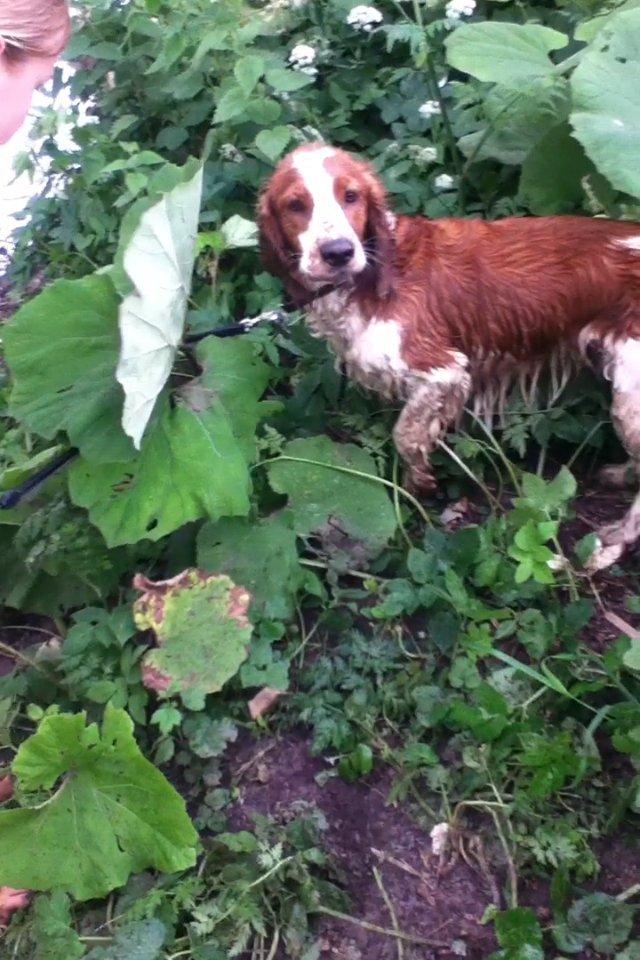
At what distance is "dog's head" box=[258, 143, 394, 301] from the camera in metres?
2.32

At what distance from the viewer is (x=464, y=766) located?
2002 millimetres

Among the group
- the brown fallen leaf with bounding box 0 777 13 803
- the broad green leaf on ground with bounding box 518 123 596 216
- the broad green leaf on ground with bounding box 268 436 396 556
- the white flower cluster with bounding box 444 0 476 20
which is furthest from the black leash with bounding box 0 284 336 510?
the white flower cluster with bounding box 444 0 476 20

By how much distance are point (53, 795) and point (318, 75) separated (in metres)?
2.96

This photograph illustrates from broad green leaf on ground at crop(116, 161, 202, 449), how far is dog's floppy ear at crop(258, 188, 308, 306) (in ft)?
1.50

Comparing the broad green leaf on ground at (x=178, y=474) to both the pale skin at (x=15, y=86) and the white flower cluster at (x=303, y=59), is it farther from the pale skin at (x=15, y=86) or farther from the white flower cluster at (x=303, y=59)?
the white flower cluster at (x=303, y=59)

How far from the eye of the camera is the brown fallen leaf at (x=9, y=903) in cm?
194

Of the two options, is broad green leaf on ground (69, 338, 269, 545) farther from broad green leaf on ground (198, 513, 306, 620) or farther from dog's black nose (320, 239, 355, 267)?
dog's black nose (320, 239, 355, 267)

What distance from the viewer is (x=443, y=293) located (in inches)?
98.8

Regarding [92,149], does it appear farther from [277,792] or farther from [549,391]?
[277,792]

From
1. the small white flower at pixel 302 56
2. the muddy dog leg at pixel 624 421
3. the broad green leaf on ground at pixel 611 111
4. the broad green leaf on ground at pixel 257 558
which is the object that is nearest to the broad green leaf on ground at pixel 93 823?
the broad green leaf on ground at pixel 257 558

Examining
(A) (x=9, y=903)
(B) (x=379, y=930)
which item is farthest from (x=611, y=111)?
(A) (x=9, y=903)

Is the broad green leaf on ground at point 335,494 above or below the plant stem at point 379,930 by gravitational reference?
above

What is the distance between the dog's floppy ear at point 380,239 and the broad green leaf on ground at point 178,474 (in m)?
0.57

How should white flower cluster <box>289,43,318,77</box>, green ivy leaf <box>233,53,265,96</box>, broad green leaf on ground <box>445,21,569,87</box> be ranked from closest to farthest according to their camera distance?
1. broad green leaf on ground <box>445,21,569,87</box>
2. green ivy leaf <box>233,53,265,96</box>
3. white flower cluster <box>289,43,318,77</box>
